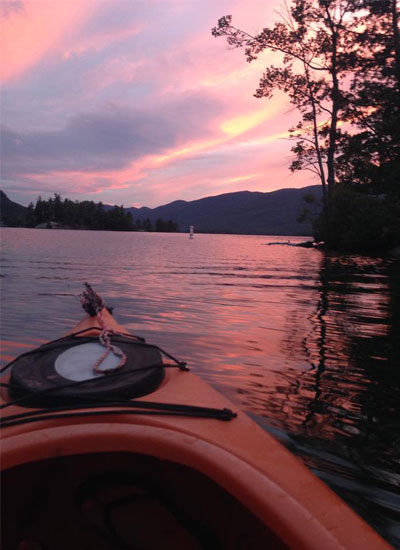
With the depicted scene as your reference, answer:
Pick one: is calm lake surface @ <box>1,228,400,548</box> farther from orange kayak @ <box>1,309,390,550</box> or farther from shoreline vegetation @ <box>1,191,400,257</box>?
shoreline vegetation @ <box>1,191,400,257</box>

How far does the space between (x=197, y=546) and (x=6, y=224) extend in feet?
634

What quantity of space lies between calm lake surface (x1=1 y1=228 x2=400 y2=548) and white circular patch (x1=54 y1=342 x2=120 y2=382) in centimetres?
170

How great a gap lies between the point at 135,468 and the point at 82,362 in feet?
2.80

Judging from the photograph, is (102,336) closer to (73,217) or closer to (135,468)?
(135,468)

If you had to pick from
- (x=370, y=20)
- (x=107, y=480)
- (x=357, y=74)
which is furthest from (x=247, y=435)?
(x=370, y=20)

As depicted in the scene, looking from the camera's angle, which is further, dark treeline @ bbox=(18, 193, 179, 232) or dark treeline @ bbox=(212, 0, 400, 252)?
dark treeline @ bbox=(18, 193, 179, 232)

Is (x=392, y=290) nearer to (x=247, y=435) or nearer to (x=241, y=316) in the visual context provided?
(x=241, y=316)

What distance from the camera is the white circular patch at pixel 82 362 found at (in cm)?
263

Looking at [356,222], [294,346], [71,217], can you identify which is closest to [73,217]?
[71,217]

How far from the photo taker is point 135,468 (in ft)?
7.88

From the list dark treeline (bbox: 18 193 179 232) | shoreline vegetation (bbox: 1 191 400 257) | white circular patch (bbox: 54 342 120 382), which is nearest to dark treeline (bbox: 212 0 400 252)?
shoreline vegetation (bbox: 1 191 400 257)

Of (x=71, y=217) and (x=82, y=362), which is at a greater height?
(x=71, y=217)

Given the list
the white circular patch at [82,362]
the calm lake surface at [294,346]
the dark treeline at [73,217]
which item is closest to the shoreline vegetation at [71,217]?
the dark treeline at [73,217]

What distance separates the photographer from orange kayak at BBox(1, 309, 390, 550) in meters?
1.73
